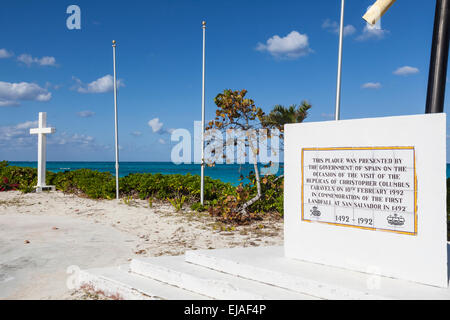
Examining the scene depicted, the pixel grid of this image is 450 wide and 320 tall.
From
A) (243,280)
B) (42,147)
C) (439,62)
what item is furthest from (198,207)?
(42,147)

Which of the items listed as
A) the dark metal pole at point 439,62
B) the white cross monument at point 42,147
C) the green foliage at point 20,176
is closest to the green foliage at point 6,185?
the green foliage at point 20,176

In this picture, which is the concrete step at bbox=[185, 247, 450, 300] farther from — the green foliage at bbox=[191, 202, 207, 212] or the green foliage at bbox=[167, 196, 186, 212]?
the green foliage at bbox=[167, 196, 186, 212]

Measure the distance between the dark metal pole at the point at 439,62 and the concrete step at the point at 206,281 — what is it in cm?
317

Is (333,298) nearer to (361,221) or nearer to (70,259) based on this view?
(361,221)

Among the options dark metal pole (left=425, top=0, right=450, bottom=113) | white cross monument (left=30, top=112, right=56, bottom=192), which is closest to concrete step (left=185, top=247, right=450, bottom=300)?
dark metal pole (left=425, top=0, right=450, bottom=113)

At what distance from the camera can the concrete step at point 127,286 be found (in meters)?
4.04

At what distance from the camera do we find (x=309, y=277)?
397 cm

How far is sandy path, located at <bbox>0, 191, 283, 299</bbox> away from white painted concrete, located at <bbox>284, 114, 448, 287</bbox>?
2.52 metres

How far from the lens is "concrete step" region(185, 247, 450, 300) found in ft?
11.9

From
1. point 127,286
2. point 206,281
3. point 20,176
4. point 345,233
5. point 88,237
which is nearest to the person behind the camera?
point 206,281

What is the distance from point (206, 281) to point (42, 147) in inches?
549

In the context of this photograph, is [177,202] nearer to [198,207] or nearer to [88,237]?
[198,207]

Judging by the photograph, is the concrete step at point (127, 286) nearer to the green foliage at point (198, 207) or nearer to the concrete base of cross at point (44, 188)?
the green foliage at point (198, 207)
